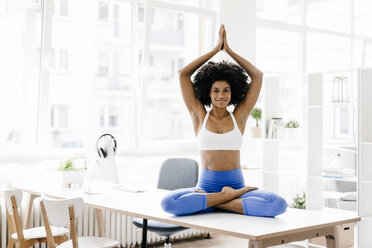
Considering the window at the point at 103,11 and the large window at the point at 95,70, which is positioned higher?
the window at the point at 103,11

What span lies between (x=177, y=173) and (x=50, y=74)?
153 centimetres

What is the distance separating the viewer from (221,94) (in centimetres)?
278

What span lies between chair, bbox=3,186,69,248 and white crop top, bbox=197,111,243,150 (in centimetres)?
109

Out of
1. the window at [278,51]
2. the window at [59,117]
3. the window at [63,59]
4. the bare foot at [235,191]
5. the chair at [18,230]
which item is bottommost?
the chair at [18,230]

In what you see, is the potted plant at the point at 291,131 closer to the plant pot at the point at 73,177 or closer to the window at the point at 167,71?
the window at the point at 167,71

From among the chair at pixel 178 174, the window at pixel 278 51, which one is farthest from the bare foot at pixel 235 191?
the window at pixel 278 51

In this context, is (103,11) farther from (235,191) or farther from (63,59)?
(235,191)

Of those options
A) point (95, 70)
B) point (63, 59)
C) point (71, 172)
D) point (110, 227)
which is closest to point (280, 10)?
point (95, 70)

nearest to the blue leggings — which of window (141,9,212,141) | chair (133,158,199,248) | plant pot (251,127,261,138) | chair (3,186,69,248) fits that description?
chair (3,186,69,248)

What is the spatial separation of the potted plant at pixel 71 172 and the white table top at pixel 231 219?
58 centimetres

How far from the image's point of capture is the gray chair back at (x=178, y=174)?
12.7 feet

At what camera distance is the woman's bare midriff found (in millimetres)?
2721

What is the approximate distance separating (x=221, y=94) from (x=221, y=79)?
10cm

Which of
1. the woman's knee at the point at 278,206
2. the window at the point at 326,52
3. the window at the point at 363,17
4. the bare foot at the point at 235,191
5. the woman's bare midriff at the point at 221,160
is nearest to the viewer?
the woman's knee at the point at 278,206
